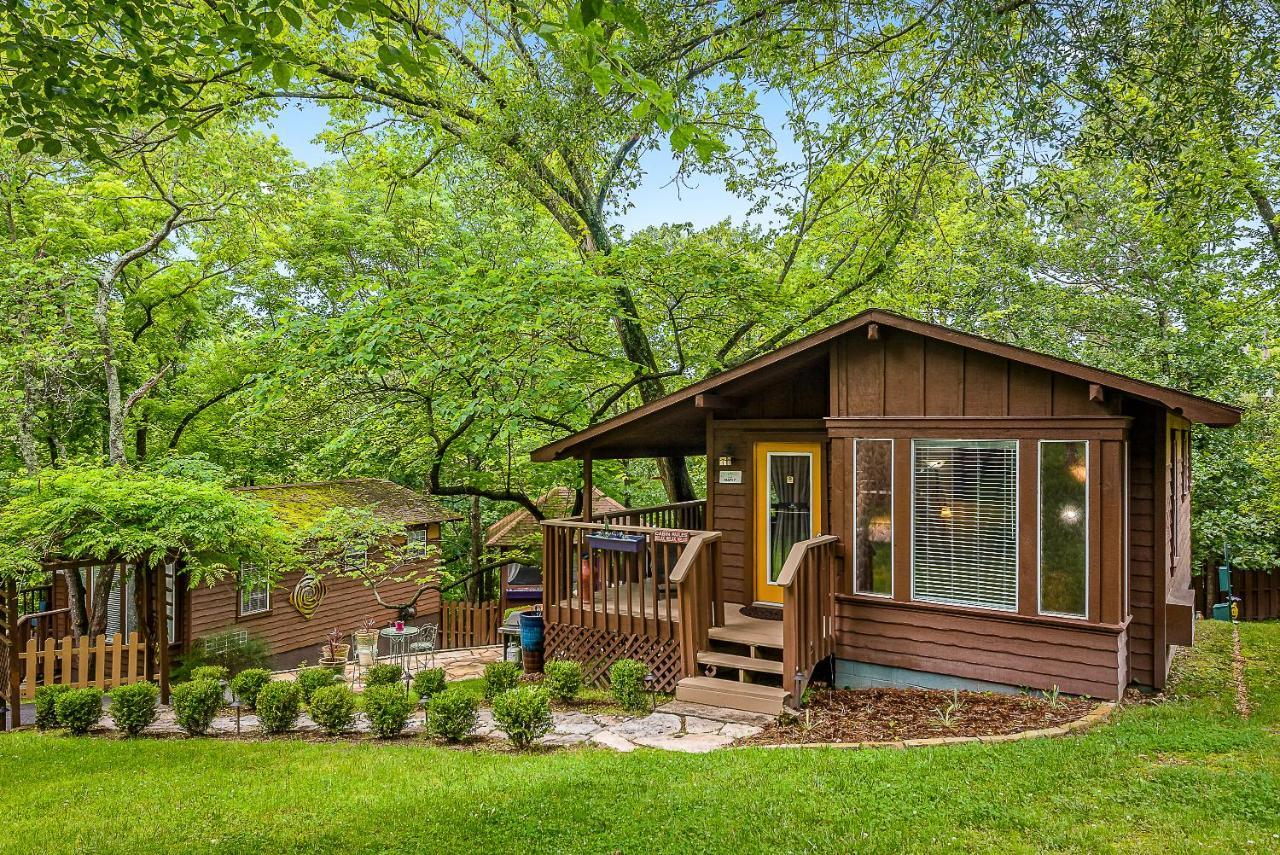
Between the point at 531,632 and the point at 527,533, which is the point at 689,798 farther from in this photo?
the point at 527,533

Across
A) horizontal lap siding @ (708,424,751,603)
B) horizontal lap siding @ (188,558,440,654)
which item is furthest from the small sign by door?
horizontal lap siding @ (188,558,440,654)

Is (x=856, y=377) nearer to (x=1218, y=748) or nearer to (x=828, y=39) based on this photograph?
(x=828, y=39)

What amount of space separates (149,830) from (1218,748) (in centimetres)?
670

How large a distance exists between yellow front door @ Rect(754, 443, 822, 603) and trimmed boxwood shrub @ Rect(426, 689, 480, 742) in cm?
358

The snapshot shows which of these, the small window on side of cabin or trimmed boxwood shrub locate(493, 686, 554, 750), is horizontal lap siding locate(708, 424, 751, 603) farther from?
the small window on side of cabin

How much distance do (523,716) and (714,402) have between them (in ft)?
12.7

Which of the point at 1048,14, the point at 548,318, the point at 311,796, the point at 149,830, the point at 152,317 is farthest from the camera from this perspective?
the point at 152,317

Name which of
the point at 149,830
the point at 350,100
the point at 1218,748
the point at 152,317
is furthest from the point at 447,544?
the point at 1218,748

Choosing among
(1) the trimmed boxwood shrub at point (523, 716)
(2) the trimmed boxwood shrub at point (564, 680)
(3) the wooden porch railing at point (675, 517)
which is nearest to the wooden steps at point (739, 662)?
(2) the trimmed boxwood shrub at point (564, 680)

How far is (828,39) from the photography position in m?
6.45

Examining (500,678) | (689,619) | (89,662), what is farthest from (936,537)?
(89,662)

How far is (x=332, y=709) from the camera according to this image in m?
6.70

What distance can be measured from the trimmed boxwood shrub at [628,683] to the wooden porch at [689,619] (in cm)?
42

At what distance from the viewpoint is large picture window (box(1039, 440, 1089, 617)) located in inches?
246
